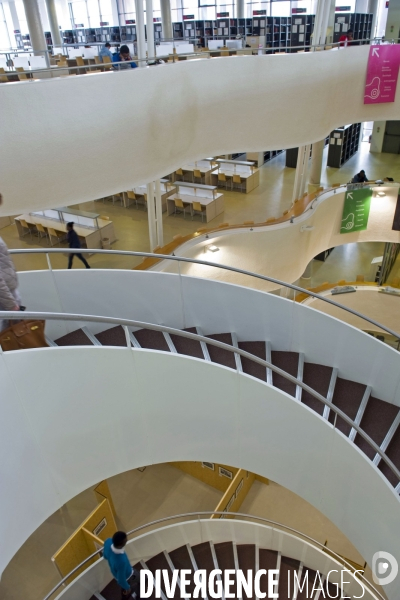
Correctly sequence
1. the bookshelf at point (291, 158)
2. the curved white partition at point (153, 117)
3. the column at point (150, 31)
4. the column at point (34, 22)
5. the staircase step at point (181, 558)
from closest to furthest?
1. the staircase step at point (181, 558)
2. the curved white partition at point (153, 117)
3. the column at point (150, 31)
4. the column at point (34, 22)
5. the bookshelf at point (291, 158)

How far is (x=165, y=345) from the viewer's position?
4828 mm

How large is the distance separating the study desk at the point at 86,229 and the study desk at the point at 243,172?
475 cm

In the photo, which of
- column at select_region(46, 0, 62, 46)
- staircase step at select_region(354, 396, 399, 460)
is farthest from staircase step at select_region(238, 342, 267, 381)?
column at select_region(46, 0, 62, 46)

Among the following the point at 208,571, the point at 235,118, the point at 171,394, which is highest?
the point at 235,118

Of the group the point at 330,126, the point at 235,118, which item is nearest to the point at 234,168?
the point at 330,126

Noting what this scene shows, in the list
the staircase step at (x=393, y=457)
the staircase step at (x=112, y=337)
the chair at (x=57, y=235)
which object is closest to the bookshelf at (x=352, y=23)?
the chair at (x=57, y=235)

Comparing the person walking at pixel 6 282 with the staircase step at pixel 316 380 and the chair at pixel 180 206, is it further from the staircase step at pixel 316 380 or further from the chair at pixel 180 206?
the chair at pixel 180 206

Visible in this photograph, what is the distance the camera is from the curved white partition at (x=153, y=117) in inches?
234

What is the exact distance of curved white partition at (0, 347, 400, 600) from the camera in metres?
3.47

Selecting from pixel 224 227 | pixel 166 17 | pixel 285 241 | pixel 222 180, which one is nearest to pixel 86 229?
pixel 224 227

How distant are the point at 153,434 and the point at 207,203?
774 cm

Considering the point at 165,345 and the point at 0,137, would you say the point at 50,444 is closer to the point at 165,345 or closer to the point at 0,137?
the point at 165,345

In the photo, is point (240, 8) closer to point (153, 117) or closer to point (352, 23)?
point (352, 23)

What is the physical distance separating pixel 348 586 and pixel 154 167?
6651 millimetres
